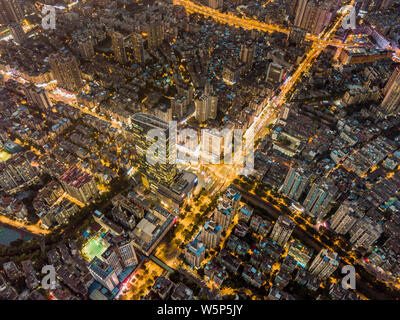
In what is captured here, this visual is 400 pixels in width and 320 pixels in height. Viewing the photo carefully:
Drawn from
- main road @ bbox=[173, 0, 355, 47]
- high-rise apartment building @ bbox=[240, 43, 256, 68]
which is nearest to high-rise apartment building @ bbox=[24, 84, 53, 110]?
high-rise apartment building @ bbox=[240, 43, 256, 68]

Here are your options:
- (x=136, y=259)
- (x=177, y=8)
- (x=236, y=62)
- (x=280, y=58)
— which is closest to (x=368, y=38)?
(x=280, y=58)

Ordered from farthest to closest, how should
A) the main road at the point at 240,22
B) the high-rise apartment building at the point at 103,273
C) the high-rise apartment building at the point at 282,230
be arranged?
the main road at the point at 240,22
the high-rise apartment building at the point at 282,230
the high-rise apartment building at the point at 103,273

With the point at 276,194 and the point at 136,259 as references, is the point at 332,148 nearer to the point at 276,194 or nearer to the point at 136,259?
the point at 276,194

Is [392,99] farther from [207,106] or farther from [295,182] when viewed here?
[207,106]

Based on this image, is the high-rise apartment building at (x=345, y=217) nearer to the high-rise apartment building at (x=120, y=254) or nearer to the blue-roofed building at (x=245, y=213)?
the blue-roofed building at (x=245, y=213)

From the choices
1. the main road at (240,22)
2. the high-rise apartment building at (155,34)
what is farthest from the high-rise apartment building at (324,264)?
the main road at (240,22)

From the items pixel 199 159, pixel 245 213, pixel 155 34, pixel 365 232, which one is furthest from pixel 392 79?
pixel 155 34

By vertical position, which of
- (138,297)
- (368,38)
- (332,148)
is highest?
(368,38)

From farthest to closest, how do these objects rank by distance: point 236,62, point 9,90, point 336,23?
point 336,23
point 236,62
point 9,90
